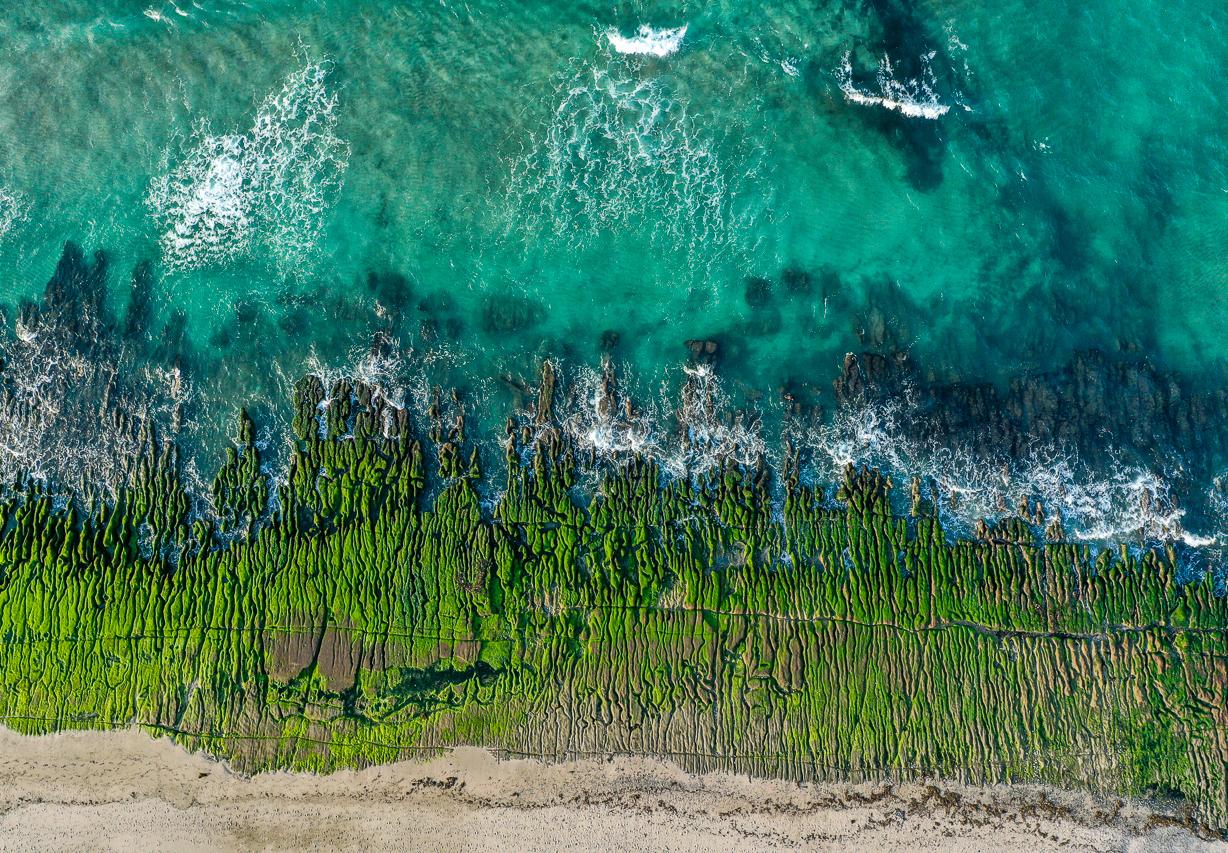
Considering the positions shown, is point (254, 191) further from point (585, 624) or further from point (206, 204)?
point (585, 624)

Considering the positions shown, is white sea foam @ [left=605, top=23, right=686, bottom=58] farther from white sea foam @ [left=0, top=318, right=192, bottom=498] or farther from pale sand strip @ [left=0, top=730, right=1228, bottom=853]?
pale sand strip @ [left=0, top=730, right=1228, bottom=853]

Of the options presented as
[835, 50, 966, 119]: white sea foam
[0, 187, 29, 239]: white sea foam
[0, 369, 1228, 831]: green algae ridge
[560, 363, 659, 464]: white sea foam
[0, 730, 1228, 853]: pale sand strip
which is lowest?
[0, 730, 1228, 853]: pale sand strip

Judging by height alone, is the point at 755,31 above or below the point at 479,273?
above

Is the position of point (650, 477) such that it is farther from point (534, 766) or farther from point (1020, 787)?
point (1020, 787)

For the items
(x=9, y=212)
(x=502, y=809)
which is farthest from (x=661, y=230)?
(x=9, y=212)

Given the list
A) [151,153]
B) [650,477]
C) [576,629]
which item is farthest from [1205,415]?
[151,153]

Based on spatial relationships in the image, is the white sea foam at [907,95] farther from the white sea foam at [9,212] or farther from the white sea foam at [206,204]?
the white sea foam at [9,212]

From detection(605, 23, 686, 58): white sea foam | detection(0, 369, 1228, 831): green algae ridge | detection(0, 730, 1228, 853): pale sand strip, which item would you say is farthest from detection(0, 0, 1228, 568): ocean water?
detection(0, 730, 1228, 853): pale sand strip
